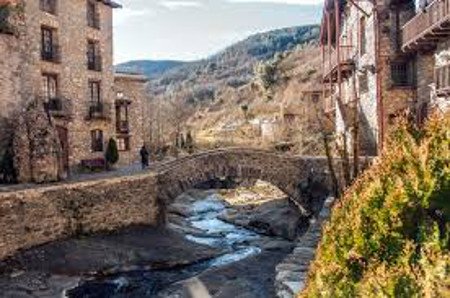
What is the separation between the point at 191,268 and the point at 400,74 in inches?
661

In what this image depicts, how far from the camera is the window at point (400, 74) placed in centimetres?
3794

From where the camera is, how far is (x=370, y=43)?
129 ft

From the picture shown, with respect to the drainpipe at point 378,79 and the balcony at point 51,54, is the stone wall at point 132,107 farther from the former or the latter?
the drainpipe at point 378,79

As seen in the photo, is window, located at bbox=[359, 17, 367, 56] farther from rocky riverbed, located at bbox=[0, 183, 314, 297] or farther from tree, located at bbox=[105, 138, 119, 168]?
tree, located at bbox=[105, 138, 119, 168]

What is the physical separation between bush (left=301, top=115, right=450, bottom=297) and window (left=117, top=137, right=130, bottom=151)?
4270 centimetres

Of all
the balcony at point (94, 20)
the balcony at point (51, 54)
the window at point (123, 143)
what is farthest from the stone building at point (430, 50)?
the window at point (123, 143)

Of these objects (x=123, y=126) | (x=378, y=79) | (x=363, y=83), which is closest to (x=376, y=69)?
(x=378, y=79)

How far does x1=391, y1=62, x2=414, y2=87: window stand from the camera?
37.9 meters

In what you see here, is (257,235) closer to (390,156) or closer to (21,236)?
(21,236)

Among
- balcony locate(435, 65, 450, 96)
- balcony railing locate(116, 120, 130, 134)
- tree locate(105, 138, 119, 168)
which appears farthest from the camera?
balcony railing locate(116, 120, 130, 134)

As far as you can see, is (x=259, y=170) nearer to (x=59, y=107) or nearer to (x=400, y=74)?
(x=400, y=74)

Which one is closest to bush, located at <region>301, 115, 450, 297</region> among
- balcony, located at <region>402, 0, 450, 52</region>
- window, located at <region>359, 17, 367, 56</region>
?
balcony, located at <region>402, 0, 450, 52</region>

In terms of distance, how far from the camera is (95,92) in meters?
45.4

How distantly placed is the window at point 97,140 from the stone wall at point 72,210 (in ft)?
34.9
